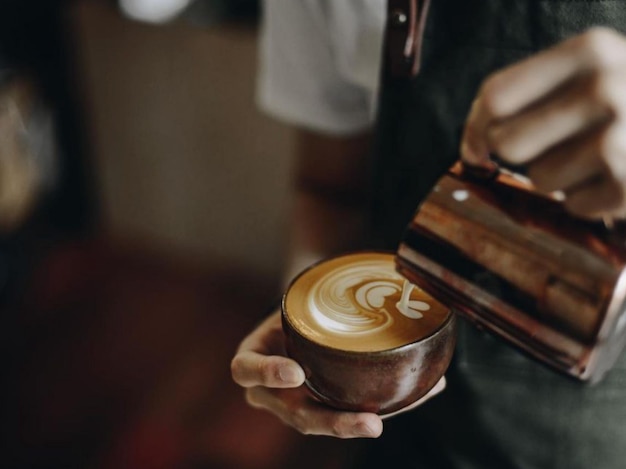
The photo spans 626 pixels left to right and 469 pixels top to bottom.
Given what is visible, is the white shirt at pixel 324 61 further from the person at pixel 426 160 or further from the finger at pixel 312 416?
the finger at pixel 312 416

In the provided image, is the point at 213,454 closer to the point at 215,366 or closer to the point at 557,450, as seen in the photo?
the point at 215,366

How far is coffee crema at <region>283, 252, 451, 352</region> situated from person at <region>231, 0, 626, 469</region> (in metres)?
0.06

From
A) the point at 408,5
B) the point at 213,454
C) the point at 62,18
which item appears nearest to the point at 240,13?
the point at 62,18

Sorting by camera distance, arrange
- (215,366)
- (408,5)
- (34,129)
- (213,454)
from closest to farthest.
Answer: (408,5) < (213,454) < (215,366) < (34,129)

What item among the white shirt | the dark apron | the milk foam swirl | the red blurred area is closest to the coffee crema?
the milk foam swirl

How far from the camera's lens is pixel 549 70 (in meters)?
0.55

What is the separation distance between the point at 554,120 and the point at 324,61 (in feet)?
2.24

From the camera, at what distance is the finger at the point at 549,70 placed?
55 cm

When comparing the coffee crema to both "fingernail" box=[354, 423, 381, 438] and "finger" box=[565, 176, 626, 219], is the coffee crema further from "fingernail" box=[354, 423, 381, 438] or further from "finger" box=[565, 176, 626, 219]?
"finger" box=[565, 176, 626, 219]

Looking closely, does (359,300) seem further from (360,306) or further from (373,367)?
(373,367)

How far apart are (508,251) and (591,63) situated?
0.17 meters

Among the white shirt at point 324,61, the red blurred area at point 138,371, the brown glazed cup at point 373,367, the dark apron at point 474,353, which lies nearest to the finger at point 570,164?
the brown glazed cup at point 373,367

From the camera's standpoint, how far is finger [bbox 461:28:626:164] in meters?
0.55

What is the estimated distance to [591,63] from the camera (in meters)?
0.55
